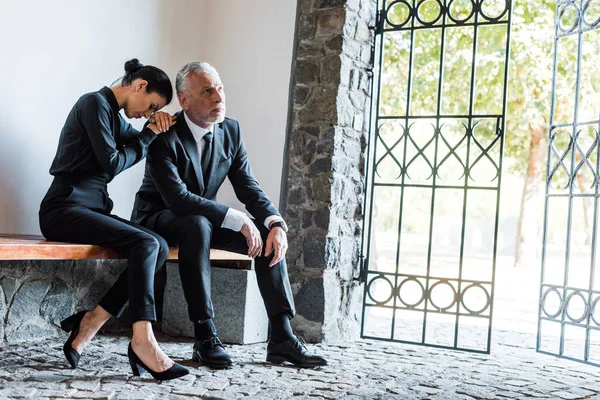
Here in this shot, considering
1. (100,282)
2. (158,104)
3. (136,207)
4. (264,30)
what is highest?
(264,30)

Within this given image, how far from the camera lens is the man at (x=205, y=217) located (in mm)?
3152

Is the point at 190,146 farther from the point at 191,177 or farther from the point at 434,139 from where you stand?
the point at 434,139

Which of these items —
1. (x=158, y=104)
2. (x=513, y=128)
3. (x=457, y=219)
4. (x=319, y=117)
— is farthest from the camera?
(x=457, y=219)

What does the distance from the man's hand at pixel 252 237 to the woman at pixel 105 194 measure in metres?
0.39

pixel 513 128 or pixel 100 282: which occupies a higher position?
pixel 513 128

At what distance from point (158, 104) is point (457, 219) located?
18.9 meters

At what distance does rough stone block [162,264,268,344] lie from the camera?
396 cm

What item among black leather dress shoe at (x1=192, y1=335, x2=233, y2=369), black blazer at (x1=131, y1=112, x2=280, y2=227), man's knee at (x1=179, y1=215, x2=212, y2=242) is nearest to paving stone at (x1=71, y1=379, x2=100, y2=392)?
black leather dress shoe at (x1=192, y1=335, x2=233, y2=369)

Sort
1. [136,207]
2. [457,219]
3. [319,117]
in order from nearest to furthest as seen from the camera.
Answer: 1. [136,207]
2. [319,117]
3. [457,219]

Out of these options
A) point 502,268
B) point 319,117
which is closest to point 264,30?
point 319,117

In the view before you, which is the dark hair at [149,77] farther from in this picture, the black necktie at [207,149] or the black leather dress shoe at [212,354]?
the black leather dress shoe at [212,354]

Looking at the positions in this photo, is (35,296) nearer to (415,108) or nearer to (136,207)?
(136,207)

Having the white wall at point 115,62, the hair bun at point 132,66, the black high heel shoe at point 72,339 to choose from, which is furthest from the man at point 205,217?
the white wall at point 115,62

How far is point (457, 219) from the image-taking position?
2141 centimetres
